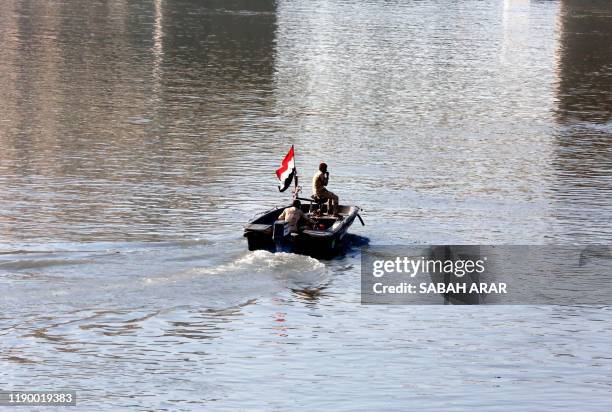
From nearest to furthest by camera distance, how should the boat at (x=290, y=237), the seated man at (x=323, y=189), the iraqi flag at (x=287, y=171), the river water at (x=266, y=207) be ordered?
the river water at (x=266, y=207) → the boat at (x=290, y=237) → the seated man at (x=323, y=189) → the iraqi flag at (x=287, y=171)

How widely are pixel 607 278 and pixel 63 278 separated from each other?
1731 centimetres

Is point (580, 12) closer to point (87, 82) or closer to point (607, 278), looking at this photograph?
point (87, 82)

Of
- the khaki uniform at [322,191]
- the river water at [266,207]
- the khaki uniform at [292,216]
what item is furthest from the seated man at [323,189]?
the khaki uniform at [292,216]

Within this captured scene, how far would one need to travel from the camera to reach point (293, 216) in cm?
3709

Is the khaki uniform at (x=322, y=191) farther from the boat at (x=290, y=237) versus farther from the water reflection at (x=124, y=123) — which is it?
the water reflection at (x=124, y=123)

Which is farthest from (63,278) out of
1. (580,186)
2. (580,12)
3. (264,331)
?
(580,12)

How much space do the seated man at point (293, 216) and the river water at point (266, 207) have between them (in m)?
1.20

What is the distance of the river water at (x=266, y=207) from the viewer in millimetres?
28750

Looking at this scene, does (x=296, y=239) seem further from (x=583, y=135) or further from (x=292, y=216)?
(x=583, y=135)

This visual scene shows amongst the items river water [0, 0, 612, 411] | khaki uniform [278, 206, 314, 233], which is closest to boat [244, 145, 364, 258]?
khaki uniform [278, 206, 314, 233]

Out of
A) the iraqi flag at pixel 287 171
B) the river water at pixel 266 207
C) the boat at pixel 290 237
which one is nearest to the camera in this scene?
the river water at pixel 266 207

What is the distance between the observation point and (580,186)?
52719mm

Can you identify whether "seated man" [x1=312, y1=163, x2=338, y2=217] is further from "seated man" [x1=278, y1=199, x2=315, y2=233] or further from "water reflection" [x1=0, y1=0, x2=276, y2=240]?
"water reflection" [x1=0, y1=0, x2=276, y2=240]

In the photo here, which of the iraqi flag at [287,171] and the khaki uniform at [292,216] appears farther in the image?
the iraqi flag at [287,171]
